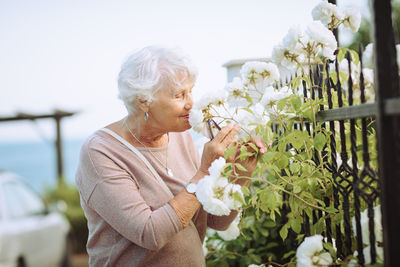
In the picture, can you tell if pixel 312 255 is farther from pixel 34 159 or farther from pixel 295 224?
pixel 34 159

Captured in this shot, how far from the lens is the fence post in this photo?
97 cm

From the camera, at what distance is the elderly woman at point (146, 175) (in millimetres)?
1575

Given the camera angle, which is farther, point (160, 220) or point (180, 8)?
point (180, 8)

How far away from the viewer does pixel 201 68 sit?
6.07 ft

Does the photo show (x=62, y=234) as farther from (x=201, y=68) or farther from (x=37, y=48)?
(x=37, y=48)

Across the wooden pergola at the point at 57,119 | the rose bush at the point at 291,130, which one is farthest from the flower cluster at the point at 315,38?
the wooden pergola at the point at 57,119

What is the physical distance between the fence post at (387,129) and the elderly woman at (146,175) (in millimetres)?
678

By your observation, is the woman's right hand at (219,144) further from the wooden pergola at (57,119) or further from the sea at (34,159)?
the sea at (34,159)

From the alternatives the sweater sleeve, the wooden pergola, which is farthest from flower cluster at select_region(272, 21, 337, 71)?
the wooden pergola

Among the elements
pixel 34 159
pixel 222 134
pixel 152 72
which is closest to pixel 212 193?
pixel 222 134

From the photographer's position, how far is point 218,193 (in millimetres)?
1296

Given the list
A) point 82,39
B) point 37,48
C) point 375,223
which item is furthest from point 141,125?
point 37,48

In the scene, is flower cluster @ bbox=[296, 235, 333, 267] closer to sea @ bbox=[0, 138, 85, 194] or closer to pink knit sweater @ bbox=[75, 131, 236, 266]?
pink knit sweater @ bbox=[75, 131, 236, 266]

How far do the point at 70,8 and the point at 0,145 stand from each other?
83368mm
